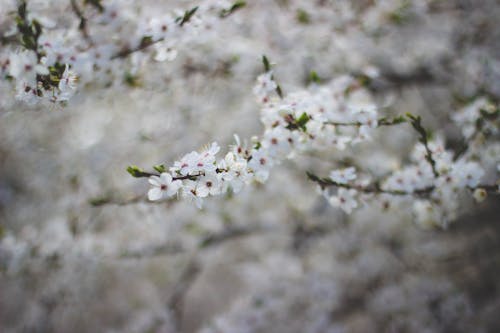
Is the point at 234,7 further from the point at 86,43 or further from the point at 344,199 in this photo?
the point at 344,199

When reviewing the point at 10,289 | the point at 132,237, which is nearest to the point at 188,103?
the point at 132,237

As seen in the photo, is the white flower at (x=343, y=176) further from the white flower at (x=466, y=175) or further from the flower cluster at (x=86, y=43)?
the flower cluster at (x=86, y=43)

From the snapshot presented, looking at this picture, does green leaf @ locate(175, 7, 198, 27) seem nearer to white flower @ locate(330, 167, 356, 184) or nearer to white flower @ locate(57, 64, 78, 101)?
white flower @ locate(57, 64, 78, 101)

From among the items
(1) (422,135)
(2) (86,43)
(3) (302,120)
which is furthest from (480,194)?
(2) (86,43)

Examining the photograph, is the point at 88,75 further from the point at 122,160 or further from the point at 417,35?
the point at 417,35

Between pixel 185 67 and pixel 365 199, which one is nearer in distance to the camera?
pixel 365 199

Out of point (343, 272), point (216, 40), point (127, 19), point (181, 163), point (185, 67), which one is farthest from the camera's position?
point (343, 272)

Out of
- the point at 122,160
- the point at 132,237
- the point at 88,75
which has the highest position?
the point at 122,160

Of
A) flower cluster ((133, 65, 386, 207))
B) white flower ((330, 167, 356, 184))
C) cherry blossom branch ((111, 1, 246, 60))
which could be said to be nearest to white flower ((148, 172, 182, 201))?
flower cluster ((133, 65, 386, 207))
